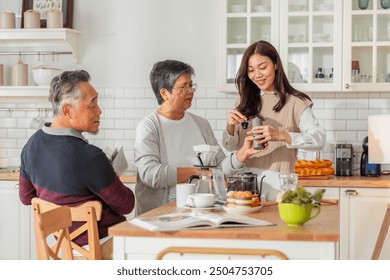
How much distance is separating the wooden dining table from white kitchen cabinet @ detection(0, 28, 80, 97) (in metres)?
3.07

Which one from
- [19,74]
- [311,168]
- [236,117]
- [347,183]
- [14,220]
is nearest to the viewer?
[236,117]

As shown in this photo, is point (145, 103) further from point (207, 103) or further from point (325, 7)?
point (325, 7)

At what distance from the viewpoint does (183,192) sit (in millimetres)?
3191

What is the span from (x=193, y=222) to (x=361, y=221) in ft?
8.41

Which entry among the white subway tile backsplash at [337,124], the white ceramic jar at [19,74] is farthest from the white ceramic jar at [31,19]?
the white subway tile backsplash at [337,124]

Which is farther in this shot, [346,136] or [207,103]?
[207,103]

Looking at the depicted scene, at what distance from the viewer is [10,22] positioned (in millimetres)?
5535

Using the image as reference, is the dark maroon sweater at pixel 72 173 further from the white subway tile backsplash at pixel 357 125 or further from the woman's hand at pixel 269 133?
the white subway tile backsplash at pixel 357 125

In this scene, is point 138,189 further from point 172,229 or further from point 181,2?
point 181,2

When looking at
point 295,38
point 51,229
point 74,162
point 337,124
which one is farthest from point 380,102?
point 51,229

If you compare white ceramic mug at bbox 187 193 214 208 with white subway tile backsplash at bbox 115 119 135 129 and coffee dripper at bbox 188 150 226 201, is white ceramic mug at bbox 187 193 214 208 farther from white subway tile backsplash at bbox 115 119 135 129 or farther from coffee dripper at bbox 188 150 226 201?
white subway tile backsplash at bbox 115 119 135 129

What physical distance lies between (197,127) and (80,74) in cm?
73

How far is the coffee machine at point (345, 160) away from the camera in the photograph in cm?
516

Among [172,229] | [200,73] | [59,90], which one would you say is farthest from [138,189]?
[200,73]
